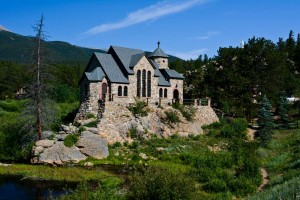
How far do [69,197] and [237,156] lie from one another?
68.9 ft

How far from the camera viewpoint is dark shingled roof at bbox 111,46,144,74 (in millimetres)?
49969

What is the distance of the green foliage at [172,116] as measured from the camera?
47125 mm

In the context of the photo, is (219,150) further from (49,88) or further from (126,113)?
(49,88)

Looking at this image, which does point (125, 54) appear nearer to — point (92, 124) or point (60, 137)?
point (92, 124)

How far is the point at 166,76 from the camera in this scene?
56.2m

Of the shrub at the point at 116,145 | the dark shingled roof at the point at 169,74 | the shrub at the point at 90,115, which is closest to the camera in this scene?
the shrub at the point at 116,145

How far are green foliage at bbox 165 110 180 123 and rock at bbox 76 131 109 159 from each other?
38.1 ft

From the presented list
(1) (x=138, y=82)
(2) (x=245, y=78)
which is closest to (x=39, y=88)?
(1) (x=138, y=82)

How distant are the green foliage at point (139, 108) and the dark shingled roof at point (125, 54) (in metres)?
5.16

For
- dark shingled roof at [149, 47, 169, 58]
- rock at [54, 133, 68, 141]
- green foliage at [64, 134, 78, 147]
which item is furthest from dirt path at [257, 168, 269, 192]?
dark shingled roof at [149, 47, 169, 58]

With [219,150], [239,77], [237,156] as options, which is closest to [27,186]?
[237,156]

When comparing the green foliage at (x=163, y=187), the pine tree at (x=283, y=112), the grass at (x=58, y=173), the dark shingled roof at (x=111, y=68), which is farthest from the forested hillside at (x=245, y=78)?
the green foliage at (x=163, y=187)

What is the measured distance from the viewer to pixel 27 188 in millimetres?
26828

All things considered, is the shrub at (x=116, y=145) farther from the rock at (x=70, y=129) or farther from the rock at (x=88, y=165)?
the rock at (x=88, y=165)
